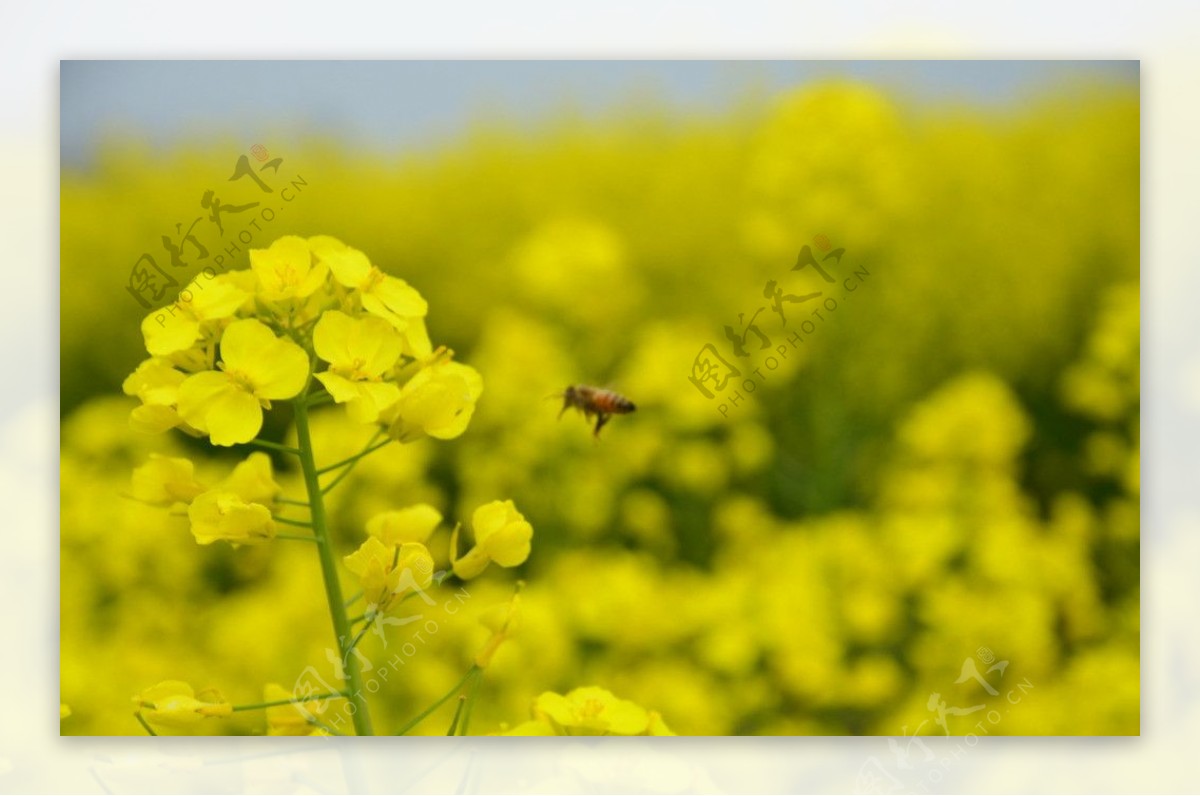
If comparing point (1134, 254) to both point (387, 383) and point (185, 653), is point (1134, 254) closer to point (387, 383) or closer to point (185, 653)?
point (387, 383)

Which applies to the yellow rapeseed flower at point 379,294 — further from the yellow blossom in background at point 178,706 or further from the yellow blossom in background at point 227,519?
the yellow blossom in background at point 178,706

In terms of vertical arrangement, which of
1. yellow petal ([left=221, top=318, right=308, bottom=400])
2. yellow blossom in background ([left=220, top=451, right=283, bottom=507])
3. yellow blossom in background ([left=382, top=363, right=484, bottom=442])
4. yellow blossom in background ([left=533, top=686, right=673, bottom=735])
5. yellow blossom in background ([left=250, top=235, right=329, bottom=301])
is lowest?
yellow blossom in background ([left=533, top=686, right=673, bottom=735])

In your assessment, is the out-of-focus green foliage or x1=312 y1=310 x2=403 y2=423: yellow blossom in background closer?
x1=312 y1=310 x2=403 y2=423: yellow blossom in background

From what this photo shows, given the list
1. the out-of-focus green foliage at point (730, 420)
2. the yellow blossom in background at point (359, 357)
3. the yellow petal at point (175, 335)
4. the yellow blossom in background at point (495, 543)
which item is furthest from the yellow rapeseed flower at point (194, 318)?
the out-of-focus green foliage at point (730, 420)

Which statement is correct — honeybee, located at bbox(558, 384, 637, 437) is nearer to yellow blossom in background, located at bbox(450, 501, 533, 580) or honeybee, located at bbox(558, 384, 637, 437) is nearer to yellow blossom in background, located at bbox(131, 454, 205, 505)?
yellow blossom in background, located at bbox(450, 501, 533, 580)

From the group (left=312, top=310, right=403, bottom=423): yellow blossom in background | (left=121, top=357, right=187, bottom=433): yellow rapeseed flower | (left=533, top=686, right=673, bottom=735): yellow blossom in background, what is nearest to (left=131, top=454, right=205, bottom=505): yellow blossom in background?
(left=121, top=357, right=187, bottom=433): yellow rapeseed flower
